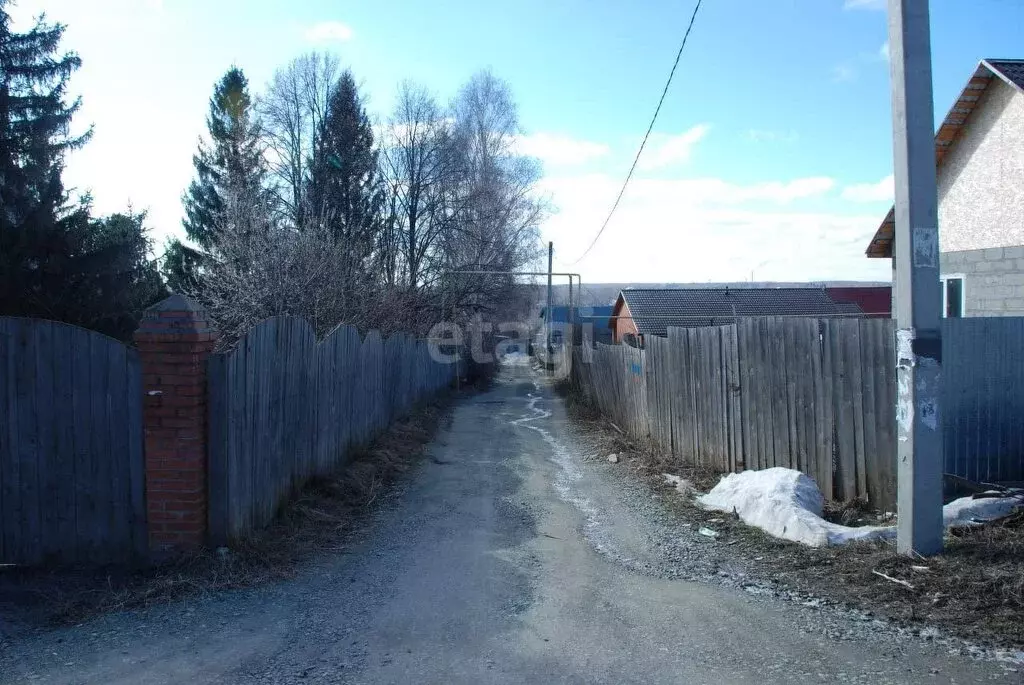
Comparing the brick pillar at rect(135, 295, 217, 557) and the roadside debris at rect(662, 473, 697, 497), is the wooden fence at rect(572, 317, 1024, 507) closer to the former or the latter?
the roadside debris at rect(662, 473, 697, 497)

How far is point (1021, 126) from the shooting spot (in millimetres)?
A: 10055

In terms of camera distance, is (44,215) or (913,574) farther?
(44,215)

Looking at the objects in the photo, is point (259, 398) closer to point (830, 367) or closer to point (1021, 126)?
point (830, 367)

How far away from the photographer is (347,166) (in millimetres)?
30562

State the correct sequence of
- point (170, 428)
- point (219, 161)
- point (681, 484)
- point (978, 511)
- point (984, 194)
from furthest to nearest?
point (219, 161) < point (984, 194) < point (681, 484) < point (978, 511) < point (170, 428)

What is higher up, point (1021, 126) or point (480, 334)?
point (1021, 126)

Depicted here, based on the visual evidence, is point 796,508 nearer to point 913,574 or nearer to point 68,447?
point 913,574

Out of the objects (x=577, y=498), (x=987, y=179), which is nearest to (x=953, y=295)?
(x=987, y=179)

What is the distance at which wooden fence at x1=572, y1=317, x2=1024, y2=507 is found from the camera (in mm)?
7172

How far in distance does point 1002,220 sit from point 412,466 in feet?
28.4

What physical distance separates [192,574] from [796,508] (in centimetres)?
484

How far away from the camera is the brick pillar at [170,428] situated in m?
5.58

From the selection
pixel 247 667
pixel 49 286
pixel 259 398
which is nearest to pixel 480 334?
pixel 49 286

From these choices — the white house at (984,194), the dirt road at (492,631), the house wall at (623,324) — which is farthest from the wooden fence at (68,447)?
the house wall at (623,324)
